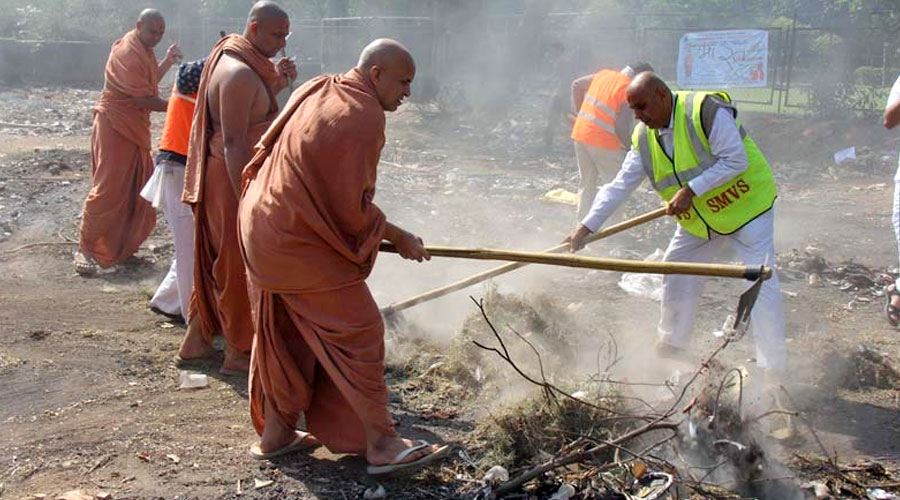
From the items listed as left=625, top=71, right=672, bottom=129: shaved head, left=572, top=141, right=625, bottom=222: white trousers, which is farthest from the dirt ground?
left=625, top=71, right=672, bottom=129: shaved head

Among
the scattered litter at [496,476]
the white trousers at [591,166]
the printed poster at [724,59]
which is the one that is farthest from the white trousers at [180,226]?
the printed poster at [724,59]

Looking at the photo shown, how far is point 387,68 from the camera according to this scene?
3.54 meters

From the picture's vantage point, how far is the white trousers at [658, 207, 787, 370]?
4645 mm

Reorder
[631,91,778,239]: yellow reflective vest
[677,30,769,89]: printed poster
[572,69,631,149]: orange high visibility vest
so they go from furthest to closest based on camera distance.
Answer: [677,30,769,89]: printed poster, [572,69,631,149]: orange high visibility vest, [631,91,778,239]: yellow reflective vest

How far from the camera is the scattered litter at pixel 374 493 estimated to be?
362 cm

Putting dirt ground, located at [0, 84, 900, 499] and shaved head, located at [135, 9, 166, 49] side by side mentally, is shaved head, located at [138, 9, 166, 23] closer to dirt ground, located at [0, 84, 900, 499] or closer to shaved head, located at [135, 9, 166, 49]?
shaved head, located at [135, 9, 166, 49]

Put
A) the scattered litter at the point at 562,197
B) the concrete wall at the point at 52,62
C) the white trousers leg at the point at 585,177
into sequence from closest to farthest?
the white trousers leg at the point at 585,177
the scattered litter at the point at 562,197
the concrete wall at the point at 52,62

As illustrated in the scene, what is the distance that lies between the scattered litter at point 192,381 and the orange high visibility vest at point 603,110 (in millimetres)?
4186

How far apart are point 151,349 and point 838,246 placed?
6.33 metres

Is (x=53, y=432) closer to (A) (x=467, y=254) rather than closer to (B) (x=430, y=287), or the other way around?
(A) (x=467, y=254)

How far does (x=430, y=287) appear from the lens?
6668mm

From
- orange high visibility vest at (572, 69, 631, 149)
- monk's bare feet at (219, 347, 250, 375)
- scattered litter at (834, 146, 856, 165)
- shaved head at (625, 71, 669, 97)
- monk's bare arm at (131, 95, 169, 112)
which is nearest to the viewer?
shaved head at (625, 71, 669, 97)

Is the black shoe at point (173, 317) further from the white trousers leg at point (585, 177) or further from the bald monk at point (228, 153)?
the white trousers leg at point (585, 177)

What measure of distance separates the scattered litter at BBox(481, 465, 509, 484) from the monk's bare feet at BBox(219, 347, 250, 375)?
1873 millimetres
